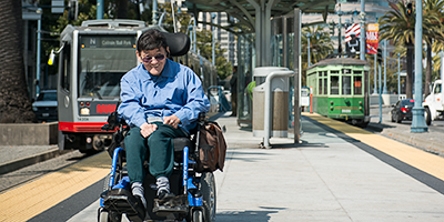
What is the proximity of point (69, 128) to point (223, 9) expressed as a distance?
777 centimetres

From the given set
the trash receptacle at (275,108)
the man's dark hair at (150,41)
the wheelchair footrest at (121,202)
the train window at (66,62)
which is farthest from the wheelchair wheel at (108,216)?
the train window at (66,62)

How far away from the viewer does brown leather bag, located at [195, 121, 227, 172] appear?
5.78 m

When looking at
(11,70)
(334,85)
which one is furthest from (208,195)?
(334,85)

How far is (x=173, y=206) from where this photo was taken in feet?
17.9

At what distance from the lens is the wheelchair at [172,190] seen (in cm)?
543

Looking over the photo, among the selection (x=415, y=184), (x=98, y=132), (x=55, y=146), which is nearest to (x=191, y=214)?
(x=415, y=184)

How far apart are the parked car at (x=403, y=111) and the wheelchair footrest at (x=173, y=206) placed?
1214 inches

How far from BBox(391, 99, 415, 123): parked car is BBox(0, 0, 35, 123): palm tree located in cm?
2062

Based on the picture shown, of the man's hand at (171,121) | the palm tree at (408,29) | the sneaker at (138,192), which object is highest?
the palm tree at (408,29)

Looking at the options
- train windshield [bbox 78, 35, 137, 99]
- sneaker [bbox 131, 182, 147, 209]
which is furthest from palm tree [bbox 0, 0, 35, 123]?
sneaker [bbox 131, 182, 147, 209]

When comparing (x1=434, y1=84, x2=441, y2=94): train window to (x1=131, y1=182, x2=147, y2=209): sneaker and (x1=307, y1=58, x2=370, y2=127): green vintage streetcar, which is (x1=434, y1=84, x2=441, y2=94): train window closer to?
(x1=307, y1=58, x2=370, y2=127): green vintage streetcar

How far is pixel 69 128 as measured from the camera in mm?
15828

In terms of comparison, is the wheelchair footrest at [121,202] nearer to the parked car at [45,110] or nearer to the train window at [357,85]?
the parked car at [45,110]

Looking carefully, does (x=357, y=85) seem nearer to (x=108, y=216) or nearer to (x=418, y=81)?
(x=418, y=81)
